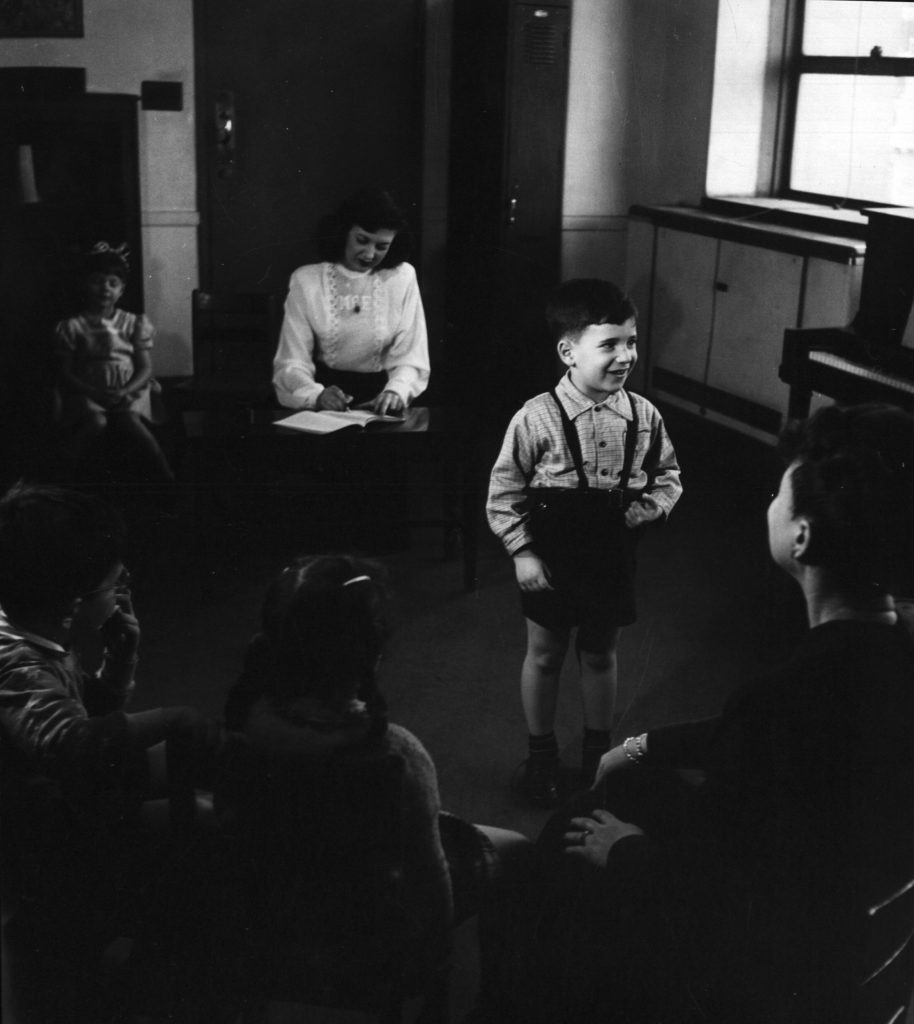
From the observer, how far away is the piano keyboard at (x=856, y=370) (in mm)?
2482

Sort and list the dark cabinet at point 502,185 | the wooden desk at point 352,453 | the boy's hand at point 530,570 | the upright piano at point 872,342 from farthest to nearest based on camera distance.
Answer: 1. the dark cabinet at point 502,185
2. the upright piano at point 872,342
3. the wooden desk at point 352,453
4. the boy's hand at point 530,570

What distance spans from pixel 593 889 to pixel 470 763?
0.67 meters

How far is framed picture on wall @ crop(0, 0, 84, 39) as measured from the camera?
4.33 feet

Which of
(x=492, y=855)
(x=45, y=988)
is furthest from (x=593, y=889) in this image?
(x=45, y=988)

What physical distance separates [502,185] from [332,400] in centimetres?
156

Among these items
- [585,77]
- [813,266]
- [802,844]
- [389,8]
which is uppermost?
[389,8]

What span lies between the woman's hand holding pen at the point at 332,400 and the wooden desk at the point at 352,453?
11 cm

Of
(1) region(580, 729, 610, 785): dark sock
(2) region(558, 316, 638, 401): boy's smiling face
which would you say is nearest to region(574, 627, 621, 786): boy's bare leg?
(1) region(580, 729, 610, 785): dark sock

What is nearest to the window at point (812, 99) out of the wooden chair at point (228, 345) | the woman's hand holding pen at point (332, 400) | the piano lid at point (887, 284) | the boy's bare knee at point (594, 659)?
the piano lid at point (887, 284)

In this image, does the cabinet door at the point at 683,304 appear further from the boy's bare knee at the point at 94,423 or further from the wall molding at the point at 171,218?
the boy's bare knee at the point at 94,423

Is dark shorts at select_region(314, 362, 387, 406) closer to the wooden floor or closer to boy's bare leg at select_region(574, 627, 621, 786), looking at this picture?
the wooden floor

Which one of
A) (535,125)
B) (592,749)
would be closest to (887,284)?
(535,125)

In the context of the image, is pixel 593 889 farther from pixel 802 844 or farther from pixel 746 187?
pixel 746 187

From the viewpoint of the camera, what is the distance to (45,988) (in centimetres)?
132
